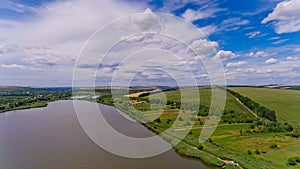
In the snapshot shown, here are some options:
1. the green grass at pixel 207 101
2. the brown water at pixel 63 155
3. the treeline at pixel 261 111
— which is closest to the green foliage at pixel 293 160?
the brown water at pixel 63 155

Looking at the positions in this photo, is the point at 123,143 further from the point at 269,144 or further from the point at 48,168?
the point at 269,144

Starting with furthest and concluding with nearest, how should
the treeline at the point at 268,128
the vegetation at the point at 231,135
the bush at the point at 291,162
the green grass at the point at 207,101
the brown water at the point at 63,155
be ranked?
the green grass at the point at 207,101, the treeline at the point at 268,128, the vegetation at the point at 231,135, the bush at the point at 291,162, the brown water at the point at 63,155

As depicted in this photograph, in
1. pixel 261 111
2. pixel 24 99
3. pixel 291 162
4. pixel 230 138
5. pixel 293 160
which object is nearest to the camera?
pixel 291 162

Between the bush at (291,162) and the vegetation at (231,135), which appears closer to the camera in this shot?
the bush at (291,162)

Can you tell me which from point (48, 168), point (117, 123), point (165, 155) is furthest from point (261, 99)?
point (48, 168)

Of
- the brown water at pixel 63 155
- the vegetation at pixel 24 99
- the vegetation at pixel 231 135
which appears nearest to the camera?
the brown water at pixel 63 155

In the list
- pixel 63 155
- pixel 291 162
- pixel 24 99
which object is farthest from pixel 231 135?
pixel 24 99

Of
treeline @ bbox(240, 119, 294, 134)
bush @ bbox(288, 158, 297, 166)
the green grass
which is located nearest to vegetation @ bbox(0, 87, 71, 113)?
the green grass

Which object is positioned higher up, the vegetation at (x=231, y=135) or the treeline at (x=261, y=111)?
the treeline at (x=261, y=111)

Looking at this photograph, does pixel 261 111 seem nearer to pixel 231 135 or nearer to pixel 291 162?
pixel 231 135

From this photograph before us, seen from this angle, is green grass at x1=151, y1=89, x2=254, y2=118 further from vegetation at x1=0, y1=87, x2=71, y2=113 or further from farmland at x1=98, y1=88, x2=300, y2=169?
vegetation at x1=0, y1=87, x2=71, y2=113

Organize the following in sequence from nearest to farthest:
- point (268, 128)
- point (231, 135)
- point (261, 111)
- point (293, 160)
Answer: point (293, 160)
point (231, 135)
point (268, 128)
point (261, 111)

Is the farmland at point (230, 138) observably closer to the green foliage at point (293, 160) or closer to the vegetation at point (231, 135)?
the vegetation at point (231, 135)
